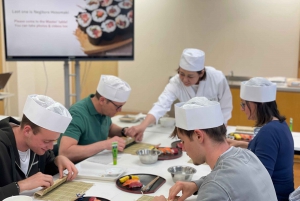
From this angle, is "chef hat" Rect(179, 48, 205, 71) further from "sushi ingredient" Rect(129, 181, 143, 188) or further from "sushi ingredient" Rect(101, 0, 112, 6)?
"sushi ingredient" Rect(129, 181, 143, 188)

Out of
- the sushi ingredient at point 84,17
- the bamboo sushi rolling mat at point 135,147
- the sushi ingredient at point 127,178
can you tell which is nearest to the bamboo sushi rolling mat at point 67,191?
the sushi ingredient at point 127,178

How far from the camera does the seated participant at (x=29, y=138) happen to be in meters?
1.68

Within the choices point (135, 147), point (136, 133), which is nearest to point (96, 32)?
point (136, 133)

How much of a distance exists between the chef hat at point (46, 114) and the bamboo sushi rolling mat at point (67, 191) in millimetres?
303

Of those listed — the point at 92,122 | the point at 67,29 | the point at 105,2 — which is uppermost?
the point at 105,2

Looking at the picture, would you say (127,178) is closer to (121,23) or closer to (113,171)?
(113,171)

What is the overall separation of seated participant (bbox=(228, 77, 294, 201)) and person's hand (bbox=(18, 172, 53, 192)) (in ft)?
3.53

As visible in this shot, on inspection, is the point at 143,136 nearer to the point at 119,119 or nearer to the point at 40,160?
the point at 119,119

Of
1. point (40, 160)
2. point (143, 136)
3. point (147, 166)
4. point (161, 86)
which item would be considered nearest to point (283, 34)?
point (161, 86)

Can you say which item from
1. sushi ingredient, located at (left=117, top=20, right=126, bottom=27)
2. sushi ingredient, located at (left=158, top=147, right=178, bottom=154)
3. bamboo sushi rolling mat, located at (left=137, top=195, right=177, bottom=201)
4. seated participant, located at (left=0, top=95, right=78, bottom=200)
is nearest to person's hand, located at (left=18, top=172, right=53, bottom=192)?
seated participant, located at (left=0, top=95, right=78, bottom=200)

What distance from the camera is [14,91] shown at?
19.1 feet

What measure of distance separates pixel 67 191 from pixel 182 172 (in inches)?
24.8

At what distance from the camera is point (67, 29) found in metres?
3.71

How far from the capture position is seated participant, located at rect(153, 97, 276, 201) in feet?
4.04
